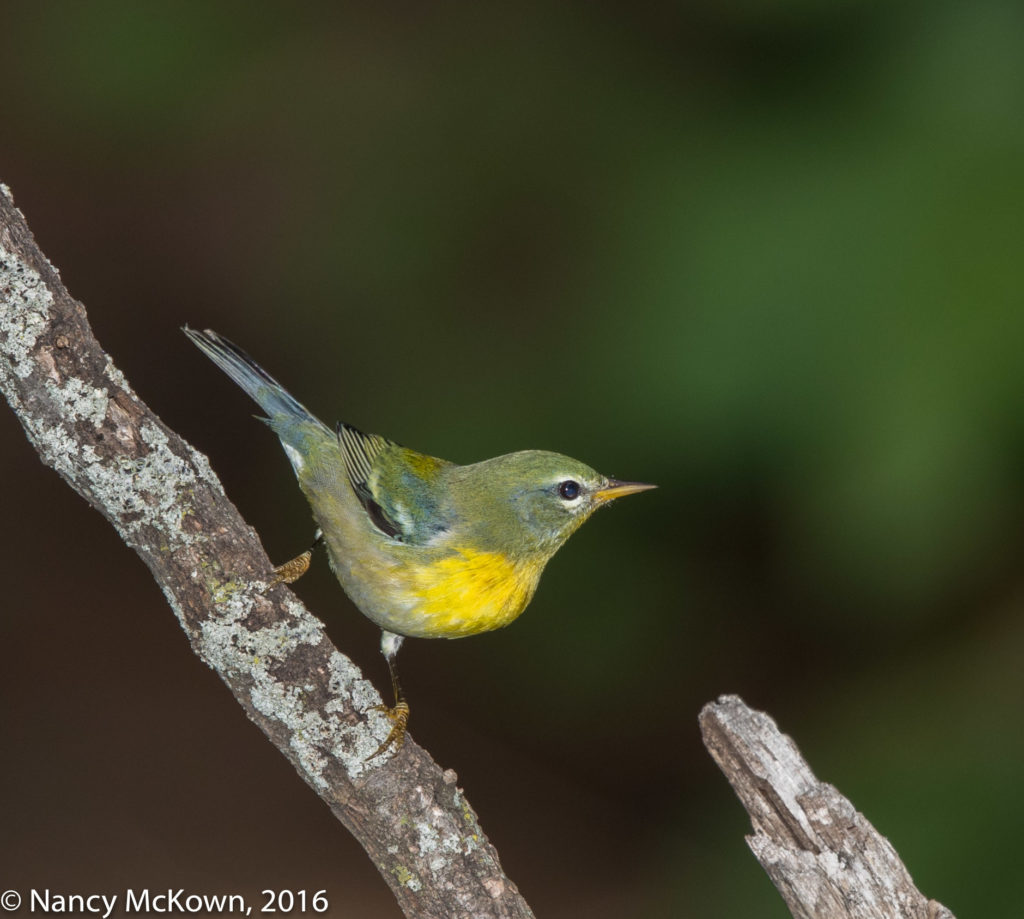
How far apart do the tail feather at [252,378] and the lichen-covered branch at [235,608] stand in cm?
106

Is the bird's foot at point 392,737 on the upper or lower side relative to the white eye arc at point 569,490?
lower

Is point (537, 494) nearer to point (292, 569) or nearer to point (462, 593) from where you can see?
point (462, 593)

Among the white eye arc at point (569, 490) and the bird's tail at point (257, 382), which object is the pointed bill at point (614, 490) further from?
the bird's tail at point (257, 382)

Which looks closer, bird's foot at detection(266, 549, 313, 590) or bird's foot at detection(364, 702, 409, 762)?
bird's foot at detection(364, 702, 409, 762)

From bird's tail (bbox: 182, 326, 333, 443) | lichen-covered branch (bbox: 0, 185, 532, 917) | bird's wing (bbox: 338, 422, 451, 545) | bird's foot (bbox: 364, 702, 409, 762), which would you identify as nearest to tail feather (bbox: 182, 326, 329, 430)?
bird's tail (bbox: 182, 326, 333, 443)

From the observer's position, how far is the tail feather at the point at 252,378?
391cm

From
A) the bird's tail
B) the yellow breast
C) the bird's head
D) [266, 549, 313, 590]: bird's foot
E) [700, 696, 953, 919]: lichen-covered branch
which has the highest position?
the bird's tail

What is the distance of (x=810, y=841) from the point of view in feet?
8.97

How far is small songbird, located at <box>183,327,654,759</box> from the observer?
3.46 meters

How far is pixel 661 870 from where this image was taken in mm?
6715

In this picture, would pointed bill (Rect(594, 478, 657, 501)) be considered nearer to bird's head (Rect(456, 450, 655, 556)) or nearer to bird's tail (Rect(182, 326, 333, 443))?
bird's head (Rect(456, 450, 655, 556))

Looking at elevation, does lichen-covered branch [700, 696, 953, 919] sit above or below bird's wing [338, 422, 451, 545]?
below

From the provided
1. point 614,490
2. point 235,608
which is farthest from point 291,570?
point 614,490

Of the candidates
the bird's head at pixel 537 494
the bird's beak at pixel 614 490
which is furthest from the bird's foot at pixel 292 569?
the bird's beak at pixel 614 490
